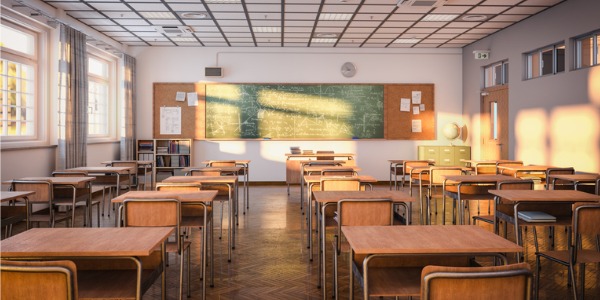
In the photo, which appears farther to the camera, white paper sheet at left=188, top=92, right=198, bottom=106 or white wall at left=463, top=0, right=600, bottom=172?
white paper sheet at left=188, top=92, right=198, bottom=106

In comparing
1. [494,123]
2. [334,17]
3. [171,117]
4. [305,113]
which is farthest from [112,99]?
[494,123]

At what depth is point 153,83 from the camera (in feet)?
35.8

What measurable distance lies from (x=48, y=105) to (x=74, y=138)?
0.67 meters

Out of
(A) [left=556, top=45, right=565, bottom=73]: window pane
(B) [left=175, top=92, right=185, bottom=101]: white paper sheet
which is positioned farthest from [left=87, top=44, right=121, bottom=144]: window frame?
(A) [left=556, top=45, right=565, bottom=73]: window pane

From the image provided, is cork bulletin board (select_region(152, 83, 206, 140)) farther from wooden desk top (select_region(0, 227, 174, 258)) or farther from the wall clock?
wooden desk top (select_region(0, 227, 174, 258))

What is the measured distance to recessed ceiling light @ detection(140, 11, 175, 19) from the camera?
25.7 feet

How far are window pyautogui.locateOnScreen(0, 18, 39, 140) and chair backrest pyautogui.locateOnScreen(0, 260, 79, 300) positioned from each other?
18.8 feet

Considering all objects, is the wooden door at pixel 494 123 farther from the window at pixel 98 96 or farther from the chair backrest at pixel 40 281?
the chair backrest at pixel 40 281

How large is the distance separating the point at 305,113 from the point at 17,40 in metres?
6.09

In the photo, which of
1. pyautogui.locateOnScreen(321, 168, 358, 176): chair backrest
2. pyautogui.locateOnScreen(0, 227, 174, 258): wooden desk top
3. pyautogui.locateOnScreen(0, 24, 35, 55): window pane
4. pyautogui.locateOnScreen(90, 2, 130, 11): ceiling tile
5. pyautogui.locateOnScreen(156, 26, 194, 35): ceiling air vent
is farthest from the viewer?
pyautogui.locateOnScreen(156, 26, 194, 35): ceiling air vent

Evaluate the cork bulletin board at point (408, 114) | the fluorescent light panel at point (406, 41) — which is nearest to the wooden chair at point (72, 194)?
the fluorescent light panel at point (406, 41)

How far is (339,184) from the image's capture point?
4.52 m

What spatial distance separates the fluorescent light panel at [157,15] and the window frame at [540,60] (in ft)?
21.0

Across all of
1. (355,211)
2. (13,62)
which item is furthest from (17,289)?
(13,62)
